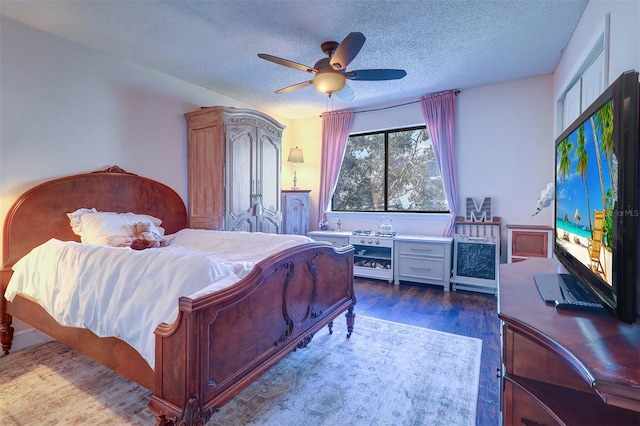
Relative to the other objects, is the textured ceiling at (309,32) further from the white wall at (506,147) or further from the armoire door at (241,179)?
the armoire door at (241,179)

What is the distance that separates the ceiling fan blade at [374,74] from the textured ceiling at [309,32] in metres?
0.36

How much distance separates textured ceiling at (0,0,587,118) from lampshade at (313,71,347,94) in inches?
15.8

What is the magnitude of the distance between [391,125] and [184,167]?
300 cm

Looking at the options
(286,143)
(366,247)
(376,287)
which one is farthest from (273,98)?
(376,287)

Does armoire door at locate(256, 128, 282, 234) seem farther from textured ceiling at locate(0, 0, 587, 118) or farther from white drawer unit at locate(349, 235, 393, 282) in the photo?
white drawer unit at locate(349, 235, 393, 282)

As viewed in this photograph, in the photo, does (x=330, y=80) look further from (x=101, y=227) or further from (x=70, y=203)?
(x=70, y=203)

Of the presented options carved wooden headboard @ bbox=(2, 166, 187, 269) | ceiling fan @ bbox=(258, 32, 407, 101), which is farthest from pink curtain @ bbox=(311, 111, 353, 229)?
carved wooden headboard @ bbox=(2, 166, 187, 269)

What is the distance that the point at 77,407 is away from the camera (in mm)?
1652

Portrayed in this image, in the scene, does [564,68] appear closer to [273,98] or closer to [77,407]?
[273,98]

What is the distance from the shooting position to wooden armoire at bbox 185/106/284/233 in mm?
3402

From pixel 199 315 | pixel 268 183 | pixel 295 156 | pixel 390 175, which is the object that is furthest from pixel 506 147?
pixel 199 315

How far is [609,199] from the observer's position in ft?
3.16

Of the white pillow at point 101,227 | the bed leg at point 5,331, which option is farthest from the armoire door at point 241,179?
the bed leg at point 5,331

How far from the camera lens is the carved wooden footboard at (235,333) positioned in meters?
1.17
